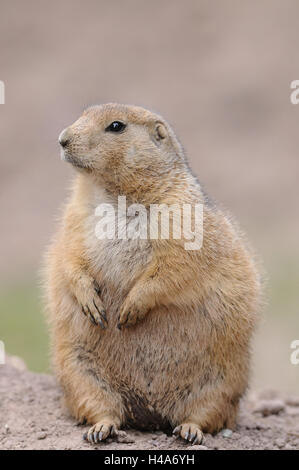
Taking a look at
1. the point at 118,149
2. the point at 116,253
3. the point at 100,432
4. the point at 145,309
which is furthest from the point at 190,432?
the point at 118,149

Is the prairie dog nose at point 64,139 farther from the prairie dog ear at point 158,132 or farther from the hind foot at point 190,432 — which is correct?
the hind foot at point 190,432

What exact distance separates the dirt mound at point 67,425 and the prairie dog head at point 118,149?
152 centimetres

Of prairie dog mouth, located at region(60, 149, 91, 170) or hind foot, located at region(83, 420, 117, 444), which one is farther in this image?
prairie dog mouth, located at region(60, 149, 91, 170)

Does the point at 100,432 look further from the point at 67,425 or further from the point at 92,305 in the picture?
the point at 92,305

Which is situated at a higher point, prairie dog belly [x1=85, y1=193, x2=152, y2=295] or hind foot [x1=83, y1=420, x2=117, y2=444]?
prairie dog belly [x1=85, y1=193, x2=152, y2=295]

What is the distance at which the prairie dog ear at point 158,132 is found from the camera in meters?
5.54

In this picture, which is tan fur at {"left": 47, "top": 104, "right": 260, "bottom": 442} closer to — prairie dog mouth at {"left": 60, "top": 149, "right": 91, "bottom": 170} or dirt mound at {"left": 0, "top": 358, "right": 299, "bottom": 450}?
prairie dog mouth at {"left": 60, "top": 149, "right": 91, "bottom": 170}

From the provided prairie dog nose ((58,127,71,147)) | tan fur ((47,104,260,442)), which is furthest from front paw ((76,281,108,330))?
prairie dog nose ((58,127,71,147))

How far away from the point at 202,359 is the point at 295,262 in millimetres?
9901

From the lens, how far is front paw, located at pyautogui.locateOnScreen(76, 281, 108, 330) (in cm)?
512

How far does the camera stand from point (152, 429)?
5328 mm

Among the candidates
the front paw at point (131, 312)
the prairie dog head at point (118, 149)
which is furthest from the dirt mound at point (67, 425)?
the prairie dog head at point (118, 149)

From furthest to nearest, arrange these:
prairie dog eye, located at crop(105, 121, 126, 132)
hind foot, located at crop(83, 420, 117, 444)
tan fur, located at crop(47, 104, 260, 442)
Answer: prairie dog eye, located at crop(105, 121, 126, 132), tan fur, located at crop(47, 104, 260, 442), hind foot, located at crop(83, 420, 117, 444)

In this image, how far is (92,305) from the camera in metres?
5.12
